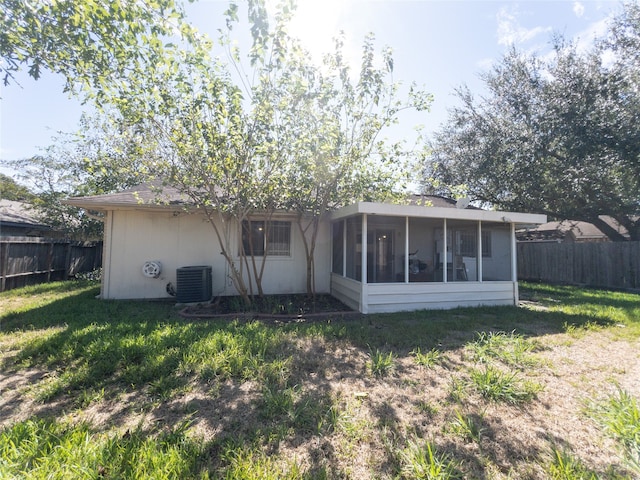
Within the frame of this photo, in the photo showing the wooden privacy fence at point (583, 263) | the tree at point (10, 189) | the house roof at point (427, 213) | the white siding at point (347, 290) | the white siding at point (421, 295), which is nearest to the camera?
the house roof at point (427, 213)

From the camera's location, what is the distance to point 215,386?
3.03 m

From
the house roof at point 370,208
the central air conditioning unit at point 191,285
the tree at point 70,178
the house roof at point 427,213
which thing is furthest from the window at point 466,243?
the tree at point 70,178

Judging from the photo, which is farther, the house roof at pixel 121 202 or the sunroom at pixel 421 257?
the house roof at pixel 121 202

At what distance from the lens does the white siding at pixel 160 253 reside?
23.7ft

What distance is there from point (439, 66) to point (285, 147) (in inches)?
153

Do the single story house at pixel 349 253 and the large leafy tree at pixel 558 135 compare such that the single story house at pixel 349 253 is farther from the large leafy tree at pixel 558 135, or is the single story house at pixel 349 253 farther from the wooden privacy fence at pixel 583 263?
the wooden privacy fence at pixel 583 263

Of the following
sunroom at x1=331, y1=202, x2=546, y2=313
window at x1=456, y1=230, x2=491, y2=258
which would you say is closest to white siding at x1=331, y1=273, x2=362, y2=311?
sunroom at x1=331, y1=202, x2=546, y2=313

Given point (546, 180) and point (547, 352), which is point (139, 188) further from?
point (546, 180)

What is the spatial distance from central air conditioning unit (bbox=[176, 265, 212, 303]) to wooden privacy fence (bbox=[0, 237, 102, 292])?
5297mm

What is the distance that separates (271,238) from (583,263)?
37.1 ft

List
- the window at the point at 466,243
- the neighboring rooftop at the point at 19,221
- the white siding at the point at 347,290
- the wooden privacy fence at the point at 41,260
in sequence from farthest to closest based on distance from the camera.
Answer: the neighboring rooftop at the point at 19,221, the wooden privacy fence at the point at 41,260, the window at the point at 466,243, the white siding at the point at 347,290

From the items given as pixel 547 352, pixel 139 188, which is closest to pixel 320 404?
pixel 547 352

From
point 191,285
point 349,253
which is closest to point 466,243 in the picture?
point 349,253

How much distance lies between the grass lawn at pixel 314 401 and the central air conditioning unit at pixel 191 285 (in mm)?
1697
